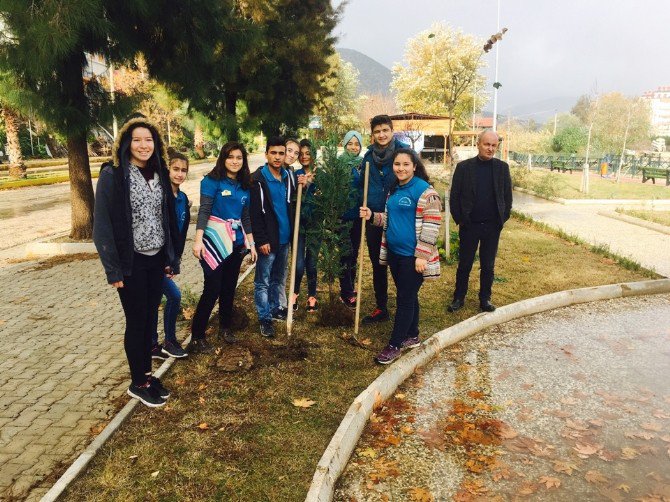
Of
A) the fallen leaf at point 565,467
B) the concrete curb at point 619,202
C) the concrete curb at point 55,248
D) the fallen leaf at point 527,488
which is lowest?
the fallen leaf at point 527,488

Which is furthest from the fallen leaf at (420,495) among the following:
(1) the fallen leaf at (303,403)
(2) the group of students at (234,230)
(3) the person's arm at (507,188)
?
(3) the person's arm at (507,188)

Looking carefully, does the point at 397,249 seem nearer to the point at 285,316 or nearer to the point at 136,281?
the point at 285,316

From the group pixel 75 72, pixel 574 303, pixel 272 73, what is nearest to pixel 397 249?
pixel 574 303

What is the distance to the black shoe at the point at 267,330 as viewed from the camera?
16.9 feet

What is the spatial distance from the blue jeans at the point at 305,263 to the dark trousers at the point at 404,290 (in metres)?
1.19

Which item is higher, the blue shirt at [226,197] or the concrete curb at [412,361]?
the blue shirt at [226,197]

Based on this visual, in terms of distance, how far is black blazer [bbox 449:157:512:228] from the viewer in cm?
570

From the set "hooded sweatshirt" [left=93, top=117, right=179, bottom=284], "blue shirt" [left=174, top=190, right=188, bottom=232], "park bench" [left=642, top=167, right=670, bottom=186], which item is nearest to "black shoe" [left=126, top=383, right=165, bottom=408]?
"hooded sweatshirt" [left=93, top=117, right=179, bottom=284]

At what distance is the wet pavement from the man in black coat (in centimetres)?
103

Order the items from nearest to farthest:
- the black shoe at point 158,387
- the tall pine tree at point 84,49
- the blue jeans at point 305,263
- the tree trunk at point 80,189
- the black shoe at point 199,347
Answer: the black shoe at point 158,387, the black shoe at point 199,347, the blue jeans at point 305,263, the tall pine tree at point 84,49, the tree trunk at point 80,189

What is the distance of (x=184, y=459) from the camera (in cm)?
320

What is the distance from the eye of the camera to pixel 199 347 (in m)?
4.75

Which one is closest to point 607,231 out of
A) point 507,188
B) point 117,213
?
point 507,188

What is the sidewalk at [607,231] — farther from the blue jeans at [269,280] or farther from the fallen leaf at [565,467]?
the blue jeans at [269,280]
